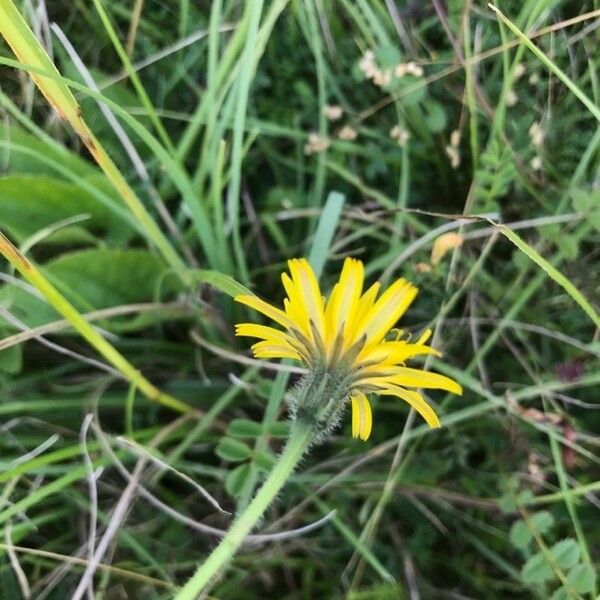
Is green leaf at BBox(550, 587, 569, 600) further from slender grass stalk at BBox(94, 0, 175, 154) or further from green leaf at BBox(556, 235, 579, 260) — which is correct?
slender grass stalk at BBox(94, 0, 175, 154)

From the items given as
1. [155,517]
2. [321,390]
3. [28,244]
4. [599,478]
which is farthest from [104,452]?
[599,478]

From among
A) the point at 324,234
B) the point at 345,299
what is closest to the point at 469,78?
the point at 324,234

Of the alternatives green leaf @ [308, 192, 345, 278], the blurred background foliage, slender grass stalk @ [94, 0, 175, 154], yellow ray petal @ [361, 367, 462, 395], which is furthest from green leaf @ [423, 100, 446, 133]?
yellow ray petal @ [361, 367, 462, 395]

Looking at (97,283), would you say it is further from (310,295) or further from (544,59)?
(544,59)

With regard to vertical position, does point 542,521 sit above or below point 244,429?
below

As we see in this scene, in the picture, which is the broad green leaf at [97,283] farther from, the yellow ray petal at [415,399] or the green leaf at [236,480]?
the yellow ray petal at [415,399]

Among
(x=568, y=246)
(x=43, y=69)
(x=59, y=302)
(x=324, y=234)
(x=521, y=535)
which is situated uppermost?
(x=43, y=69)

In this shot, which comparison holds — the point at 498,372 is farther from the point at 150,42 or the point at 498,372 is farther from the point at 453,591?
the point at 150,42
